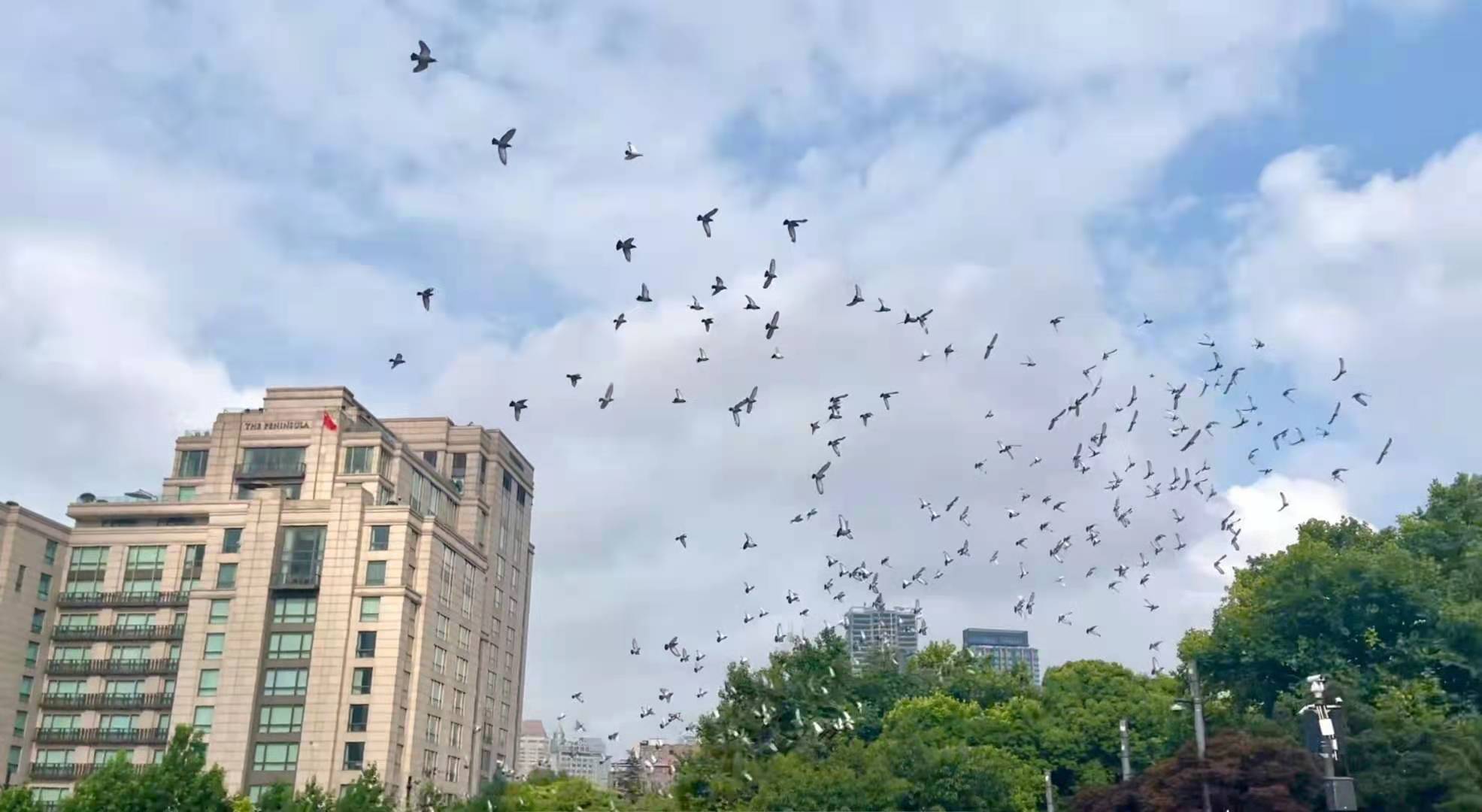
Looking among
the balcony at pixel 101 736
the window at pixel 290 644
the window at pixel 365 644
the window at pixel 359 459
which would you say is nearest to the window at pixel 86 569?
the balcony at pixel 101 736

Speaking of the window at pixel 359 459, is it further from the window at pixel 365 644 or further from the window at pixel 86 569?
the window at pixel 86 569

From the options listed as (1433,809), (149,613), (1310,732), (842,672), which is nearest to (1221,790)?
(1433,809)

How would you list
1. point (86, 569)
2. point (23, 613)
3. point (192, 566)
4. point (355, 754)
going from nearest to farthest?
point (355, 754), point (23, 613), point (192, 566), point (86, 569)

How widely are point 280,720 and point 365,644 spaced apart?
6.57m

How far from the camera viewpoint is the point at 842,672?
235ft

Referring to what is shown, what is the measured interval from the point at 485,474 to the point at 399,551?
22947 millimetres

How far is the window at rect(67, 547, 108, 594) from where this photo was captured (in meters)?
80.2

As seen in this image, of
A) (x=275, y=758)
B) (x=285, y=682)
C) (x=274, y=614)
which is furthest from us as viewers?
(x=274, y=614)

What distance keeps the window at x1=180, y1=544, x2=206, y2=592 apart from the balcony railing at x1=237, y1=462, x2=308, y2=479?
551 centimetres

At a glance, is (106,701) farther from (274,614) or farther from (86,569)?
(274,614)

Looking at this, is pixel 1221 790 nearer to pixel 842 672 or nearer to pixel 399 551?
pixel 842 672

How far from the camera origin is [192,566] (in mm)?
79812

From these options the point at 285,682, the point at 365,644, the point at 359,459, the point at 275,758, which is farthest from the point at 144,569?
the point at 275,758

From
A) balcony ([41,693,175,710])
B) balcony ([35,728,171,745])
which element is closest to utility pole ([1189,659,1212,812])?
balcony ([35,728,171,745])
